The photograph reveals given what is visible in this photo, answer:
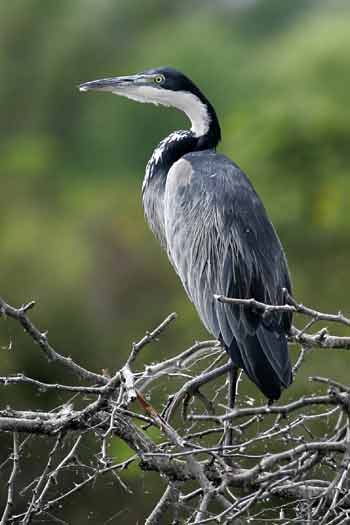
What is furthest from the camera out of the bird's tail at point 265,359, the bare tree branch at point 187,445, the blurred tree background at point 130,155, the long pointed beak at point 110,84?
the blurred tree background at point 130,155

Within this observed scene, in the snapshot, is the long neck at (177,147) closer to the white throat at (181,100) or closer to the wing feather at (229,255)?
the white throat at (181,100)

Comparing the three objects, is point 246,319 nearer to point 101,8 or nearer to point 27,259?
point 27,259

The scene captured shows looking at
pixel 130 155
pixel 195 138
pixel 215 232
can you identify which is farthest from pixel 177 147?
pixel 130 155

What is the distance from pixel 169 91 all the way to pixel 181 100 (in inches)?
2.1

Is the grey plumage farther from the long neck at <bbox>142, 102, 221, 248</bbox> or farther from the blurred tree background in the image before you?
the blurred tree background

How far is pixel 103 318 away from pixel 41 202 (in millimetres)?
4497

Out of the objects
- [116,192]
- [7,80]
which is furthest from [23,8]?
[116,192]

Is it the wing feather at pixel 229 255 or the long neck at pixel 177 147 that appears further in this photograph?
the long neck at pixel 177 147

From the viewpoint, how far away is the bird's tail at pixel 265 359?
350 cm

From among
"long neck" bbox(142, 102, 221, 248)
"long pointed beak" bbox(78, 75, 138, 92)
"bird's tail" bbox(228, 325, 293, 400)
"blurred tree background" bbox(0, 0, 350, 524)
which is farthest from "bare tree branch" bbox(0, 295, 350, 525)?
"long pointed beak" bbox(78, 75, 138, 92)

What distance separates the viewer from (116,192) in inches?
758

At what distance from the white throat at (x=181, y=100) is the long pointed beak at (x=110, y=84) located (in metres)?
0.02

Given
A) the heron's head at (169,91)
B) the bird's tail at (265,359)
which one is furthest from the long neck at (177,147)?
the bird's tail at (265,359)

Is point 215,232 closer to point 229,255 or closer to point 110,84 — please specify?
point 229,255
